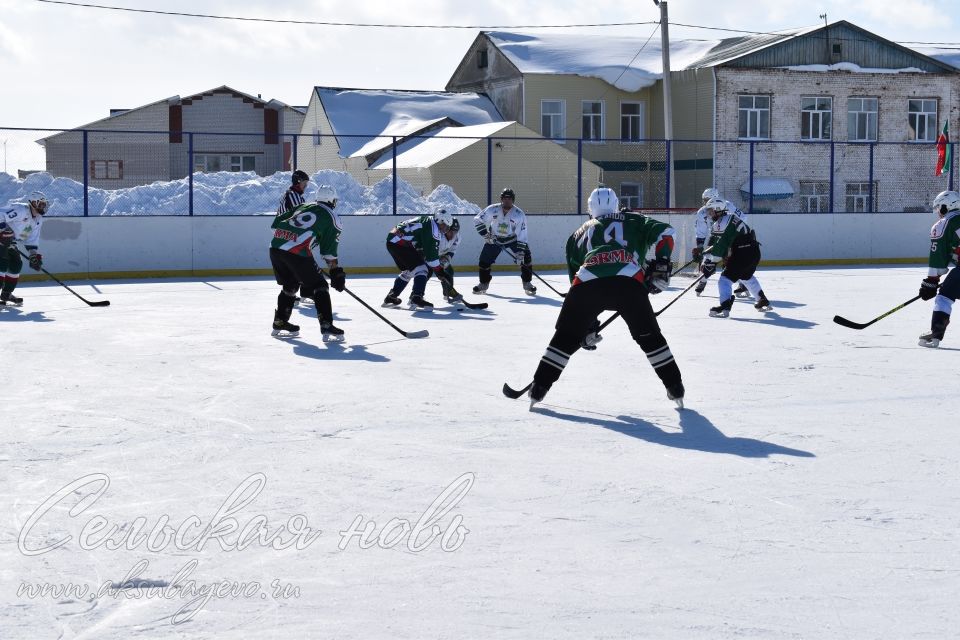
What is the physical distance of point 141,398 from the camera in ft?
20.7

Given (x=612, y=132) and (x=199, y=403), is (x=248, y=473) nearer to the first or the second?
(x=199, y=403)

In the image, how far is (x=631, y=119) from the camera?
30516mm

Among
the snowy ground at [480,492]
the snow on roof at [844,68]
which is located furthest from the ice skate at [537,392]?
the snow on roof at [844,68]

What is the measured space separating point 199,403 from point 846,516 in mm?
3442

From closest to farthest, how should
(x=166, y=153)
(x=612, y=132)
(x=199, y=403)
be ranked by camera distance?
(x=199, y=403) < (x=166, y=153) < (x=612, y=132)

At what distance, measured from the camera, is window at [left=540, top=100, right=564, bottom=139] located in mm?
30000

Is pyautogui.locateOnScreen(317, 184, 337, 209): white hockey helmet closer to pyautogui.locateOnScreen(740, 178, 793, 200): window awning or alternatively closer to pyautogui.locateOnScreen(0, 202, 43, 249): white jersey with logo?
pyautogui.locateOnScreen(0, 202, 43, 249): white jersey with logo

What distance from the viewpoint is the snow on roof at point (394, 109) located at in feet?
98.8

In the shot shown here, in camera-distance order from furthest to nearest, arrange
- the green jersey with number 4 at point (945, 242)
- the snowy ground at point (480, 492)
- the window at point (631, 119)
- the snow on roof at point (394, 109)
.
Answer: the window at point (631, 119) → the snow on roof at point (394, 109) → the green jersey with number 4 at point (945, 242) → the snowy ground at point (480, 492)

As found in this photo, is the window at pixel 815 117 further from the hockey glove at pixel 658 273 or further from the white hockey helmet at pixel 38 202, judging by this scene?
the hockey glove at pixel 658 273

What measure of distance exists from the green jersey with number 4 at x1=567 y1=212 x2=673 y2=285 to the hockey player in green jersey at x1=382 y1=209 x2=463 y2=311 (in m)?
5.02

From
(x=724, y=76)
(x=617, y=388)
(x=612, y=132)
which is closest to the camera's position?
(x=617, y=388)

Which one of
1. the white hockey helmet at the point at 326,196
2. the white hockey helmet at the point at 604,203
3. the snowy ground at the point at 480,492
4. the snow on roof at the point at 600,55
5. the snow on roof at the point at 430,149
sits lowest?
the snowy ground at the point at 480,492

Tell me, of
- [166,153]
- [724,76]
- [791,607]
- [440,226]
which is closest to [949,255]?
[440,226]
